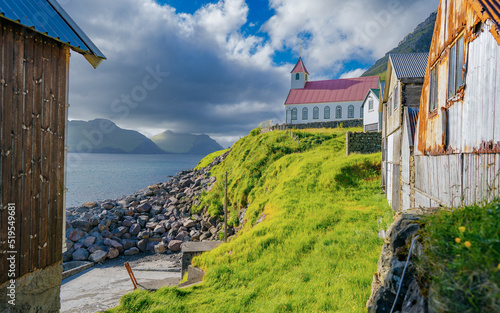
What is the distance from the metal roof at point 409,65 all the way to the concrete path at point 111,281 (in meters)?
14.8

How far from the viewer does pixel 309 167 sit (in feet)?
68.4

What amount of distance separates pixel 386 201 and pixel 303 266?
785cm

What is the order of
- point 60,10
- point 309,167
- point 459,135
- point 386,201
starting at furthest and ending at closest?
1. point 309,167
2. point 386,201
3. point 60,10
4. point 459,135

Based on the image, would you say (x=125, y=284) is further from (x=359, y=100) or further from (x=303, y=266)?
(x=359, y=100)

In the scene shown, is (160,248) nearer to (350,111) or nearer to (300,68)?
(350,111)

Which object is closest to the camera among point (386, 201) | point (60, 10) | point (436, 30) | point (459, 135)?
point (459, 135)

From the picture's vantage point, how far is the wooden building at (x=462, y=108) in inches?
166

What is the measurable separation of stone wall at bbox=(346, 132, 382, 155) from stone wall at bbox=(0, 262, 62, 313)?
2148cm

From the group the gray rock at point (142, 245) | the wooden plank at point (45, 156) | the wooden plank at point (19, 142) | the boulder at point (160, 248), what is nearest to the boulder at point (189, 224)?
the boulder at point (160, 248)

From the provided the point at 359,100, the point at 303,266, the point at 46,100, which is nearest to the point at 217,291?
the point at 303,266

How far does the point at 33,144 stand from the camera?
5598 mm

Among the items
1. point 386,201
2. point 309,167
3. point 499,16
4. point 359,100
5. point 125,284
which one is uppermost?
point 359,100

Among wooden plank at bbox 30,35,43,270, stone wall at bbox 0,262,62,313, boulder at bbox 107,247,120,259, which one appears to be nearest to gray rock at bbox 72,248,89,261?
boulder at bbox 107,247,120,259

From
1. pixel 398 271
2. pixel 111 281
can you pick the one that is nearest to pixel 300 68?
pixel 111 281
